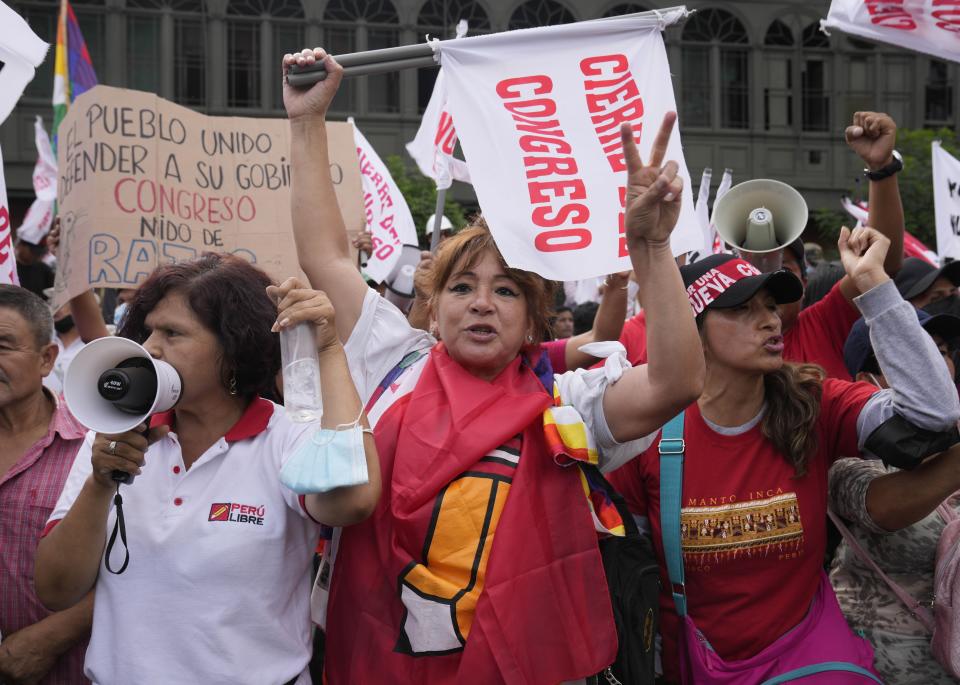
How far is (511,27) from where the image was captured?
945 inches

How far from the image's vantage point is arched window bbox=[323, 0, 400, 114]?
2347 centimetres

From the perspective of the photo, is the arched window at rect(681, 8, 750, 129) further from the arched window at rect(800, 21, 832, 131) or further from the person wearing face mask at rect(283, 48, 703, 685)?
the person wearing face mask at rect(283, 48, 703, 685)

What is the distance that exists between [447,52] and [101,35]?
22613mm

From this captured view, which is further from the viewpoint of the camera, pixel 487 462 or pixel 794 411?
pixel 794 411

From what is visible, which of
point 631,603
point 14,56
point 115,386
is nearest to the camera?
point 115,386

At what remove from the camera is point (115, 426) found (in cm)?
207

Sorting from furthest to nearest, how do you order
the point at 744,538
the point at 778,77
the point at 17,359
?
the point at 778,77
the point at 17,359
the point at 744,538

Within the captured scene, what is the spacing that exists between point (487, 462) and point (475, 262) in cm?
57

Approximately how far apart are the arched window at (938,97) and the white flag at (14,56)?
26609 mm

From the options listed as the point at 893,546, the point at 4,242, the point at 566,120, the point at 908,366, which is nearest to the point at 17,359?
the point at 4,242

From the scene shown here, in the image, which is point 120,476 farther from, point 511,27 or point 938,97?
point 938,97

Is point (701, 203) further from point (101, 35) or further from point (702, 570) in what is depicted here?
point (101, 35)

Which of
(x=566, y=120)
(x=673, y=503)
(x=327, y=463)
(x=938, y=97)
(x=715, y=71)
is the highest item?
(x=715, y=71)

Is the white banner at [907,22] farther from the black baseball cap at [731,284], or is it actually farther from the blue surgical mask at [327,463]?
the blue surgical mask at [327,463]
